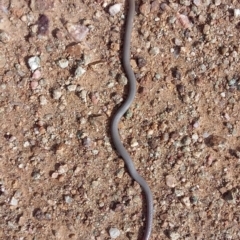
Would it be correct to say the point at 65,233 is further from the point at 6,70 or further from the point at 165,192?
the point at 6,70

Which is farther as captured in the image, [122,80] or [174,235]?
[122,80]

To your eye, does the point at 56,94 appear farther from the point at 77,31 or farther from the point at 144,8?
the point at 144,8

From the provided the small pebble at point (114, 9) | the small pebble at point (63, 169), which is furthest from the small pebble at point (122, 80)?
the small pebble at point (63, 169)

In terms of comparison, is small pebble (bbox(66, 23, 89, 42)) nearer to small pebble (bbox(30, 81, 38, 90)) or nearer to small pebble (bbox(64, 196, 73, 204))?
small pebble (bbox(30, 81, 38, 90))

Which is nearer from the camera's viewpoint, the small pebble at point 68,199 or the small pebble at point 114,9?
the small pebble at point 68,199

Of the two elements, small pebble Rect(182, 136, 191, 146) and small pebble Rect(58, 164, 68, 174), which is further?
small pebble Rect(182, 136, 191, 146)

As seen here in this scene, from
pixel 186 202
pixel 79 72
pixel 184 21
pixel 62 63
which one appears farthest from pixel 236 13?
pixel 186 202

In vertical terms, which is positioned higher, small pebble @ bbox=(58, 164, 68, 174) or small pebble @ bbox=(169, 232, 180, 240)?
small pebble @ bbox=(58, 164, 68, 174)

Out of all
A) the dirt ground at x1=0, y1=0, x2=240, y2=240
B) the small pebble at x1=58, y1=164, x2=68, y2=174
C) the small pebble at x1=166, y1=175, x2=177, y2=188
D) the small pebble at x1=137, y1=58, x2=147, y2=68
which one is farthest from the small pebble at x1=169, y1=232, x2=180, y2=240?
the small pebble at x1=137, y1=58, x2=147, y2=68

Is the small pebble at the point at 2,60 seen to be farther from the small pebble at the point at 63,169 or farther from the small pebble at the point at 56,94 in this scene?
the small pebble at the point at 63,169
